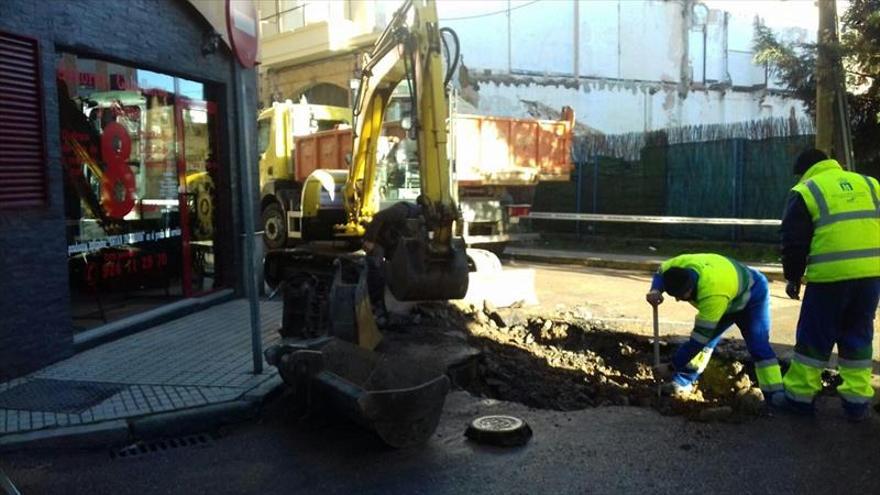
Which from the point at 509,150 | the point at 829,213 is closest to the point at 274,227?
the point at 509,150

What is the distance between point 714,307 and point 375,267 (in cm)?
390

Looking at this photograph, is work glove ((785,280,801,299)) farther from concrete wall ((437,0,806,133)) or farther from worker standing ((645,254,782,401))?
concrete wall ((437,0,806,133))

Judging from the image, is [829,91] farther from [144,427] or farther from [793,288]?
[144,427]

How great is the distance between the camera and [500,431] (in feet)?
15.9

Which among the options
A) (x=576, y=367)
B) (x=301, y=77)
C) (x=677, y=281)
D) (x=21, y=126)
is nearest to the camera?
(x=677, y=281)

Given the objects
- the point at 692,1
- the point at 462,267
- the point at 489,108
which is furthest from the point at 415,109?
the point at 692,1

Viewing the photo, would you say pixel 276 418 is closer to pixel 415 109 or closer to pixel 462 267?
pixel 462 267

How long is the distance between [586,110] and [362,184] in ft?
60.8

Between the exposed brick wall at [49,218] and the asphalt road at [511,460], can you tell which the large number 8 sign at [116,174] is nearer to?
the exposed brick wall at [49,218]

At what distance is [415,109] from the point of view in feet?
26.1

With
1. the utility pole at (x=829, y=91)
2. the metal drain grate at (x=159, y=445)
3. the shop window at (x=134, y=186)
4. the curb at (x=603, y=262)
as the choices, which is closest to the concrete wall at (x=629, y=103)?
the curb at (x=603, y=262)

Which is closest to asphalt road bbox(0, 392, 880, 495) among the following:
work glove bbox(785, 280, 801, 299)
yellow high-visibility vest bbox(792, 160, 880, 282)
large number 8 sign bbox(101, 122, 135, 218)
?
work glove bbox(785, 280, 801, 299)

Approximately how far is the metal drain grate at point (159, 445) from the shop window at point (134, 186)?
2850mm

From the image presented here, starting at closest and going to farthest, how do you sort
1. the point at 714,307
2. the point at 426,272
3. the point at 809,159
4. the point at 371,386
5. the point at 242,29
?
the point at 371,386
the point at 714,307
the point at 809,159
the point at 242,29
the point at 426,272
